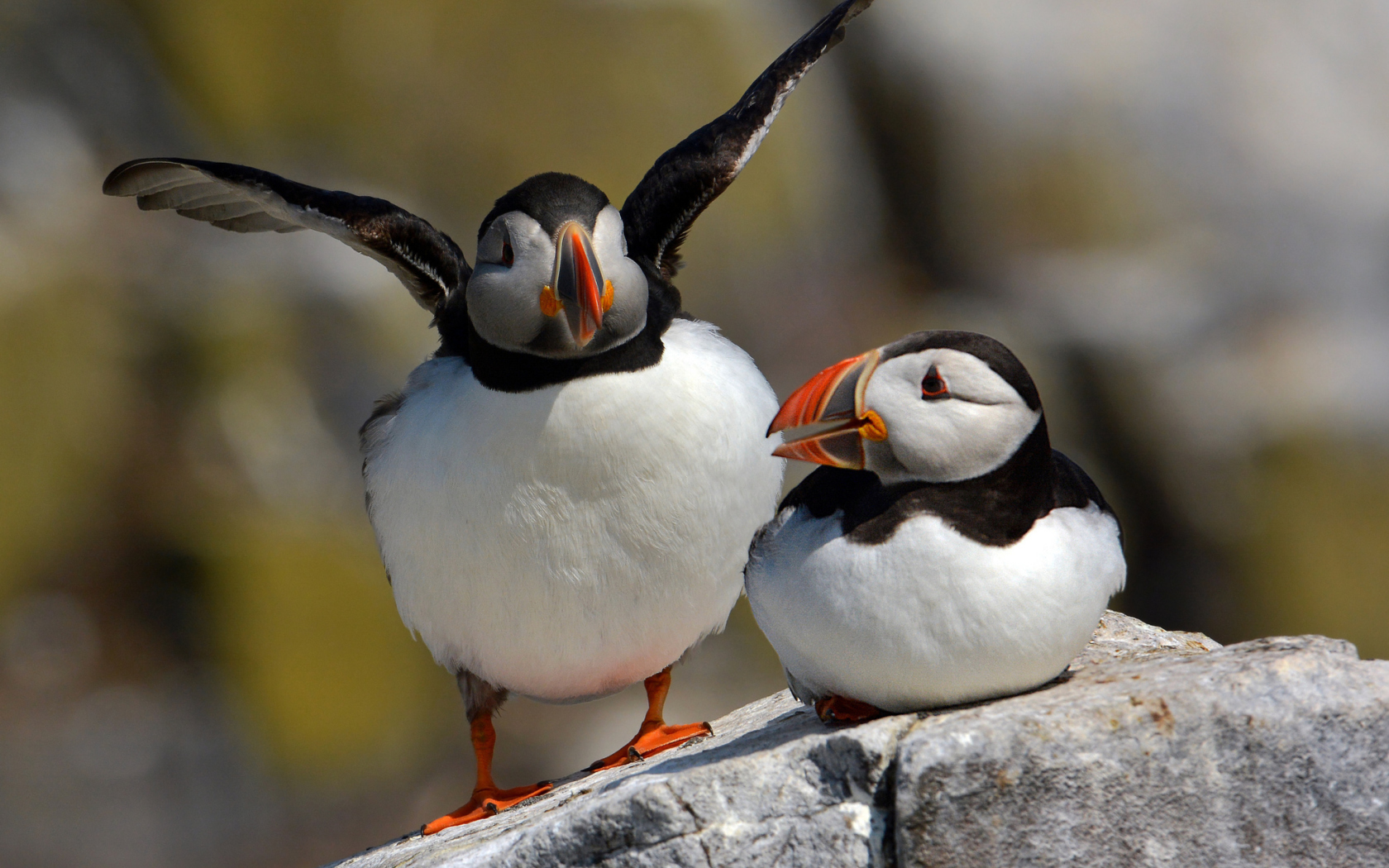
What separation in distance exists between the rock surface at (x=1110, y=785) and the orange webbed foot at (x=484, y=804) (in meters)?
1.34

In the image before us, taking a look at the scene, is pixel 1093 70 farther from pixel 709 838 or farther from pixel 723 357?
pixel 709 838

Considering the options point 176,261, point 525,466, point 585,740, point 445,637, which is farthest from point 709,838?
point 176,261

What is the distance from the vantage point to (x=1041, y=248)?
8617mm

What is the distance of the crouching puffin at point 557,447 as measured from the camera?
10.1 ft

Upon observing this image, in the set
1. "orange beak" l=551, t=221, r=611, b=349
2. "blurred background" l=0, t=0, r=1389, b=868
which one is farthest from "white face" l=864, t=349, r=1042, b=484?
"blurred background" l=0, t=0, r=1389, b=868

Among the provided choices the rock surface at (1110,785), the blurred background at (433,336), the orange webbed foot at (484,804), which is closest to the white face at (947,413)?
the rock surface at (1110,785)

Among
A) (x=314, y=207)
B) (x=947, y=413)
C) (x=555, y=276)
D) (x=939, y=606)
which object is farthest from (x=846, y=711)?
(x=314, y=207)

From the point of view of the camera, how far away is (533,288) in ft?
9.83

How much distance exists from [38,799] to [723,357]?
5779 mm

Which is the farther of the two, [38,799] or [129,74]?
[129,74]

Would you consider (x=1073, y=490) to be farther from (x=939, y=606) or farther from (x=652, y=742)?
(x=652, y=742)

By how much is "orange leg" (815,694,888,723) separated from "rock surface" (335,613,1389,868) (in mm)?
156

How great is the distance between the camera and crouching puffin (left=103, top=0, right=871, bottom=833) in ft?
10.1

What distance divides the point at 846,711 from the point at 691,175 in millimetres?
1876
